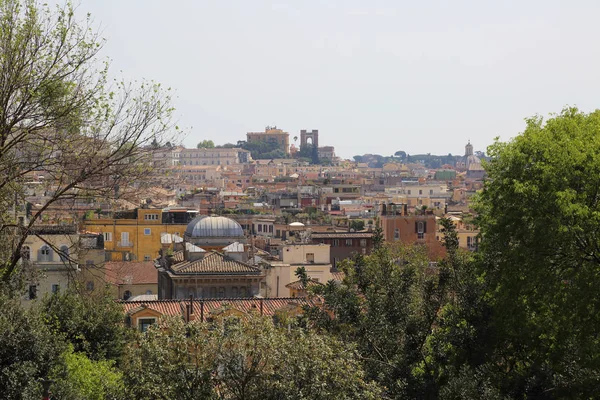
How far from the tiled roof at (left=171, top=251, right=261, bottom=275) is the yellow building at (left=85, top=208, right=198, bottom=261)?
69.0 feet

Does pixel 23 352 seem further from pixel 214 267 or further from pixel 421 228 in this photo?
pixel 421 228

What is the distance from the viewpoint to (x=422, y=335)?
20531 mm

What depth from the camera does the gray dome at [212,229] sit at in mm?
53531

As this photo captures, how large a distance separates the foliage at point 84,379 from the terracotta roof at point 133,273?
25076mm

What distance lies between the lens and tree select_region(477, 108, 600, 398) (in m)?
19.6

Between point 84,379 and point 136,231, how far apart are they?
46.1 metres

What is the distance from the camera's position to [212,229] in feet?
176

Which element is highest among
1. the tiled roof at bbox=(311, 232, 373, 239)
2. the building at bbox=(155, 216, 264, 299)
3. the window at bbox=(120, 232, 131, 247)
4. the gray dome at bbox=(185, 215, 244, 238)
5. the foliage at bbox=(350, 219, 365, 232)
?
the gray dome at bbox=(185, 215, 244, 238)

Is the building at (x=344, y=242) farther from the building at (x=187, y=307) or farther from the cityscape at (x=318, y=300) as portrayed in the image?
the cityscape at (x=318, y=300)

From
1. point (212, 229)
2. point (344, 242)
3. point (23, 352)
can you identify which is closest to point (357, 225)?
point (344, 242)

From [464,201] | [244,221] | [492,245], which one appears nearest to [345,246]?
[244,221]

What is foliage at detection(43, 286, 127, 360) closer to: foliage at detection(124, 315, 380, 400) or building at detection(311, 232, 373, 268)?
foliage at detection(124, 315, 380, 400)

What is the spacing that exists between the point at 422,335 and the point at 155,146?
5.87 m

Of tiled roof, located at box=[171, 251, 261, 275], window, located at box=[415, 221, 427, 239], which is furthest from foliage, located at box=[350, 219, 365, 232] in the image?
tiled roof, located at box=[171, 251, 261, 275]
